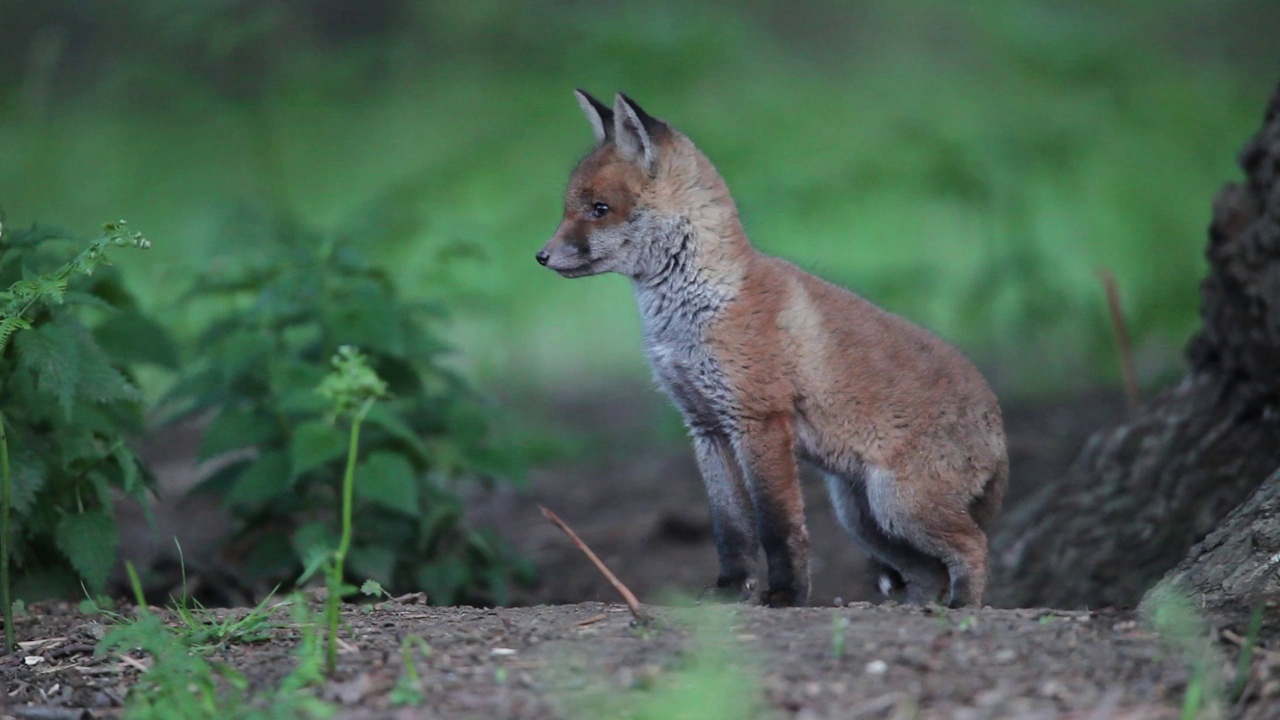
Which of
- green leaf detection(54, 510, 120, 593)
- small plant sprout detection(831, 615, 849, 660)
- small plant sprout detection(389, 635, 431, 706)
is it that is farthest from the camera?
green leaf detection(54, 510, 120, 593)

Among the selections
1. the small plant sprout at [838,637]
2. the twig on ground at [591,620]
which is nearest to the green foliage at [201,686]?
the twig on ground at [591,620]

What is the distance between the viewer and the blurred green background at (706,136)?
9.77 m

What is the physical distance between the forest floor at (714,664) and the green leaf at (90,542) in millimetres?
152

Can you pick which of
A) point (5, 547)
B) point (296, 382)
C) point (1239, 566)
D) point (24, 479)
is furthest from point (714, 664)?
point (296, 382)

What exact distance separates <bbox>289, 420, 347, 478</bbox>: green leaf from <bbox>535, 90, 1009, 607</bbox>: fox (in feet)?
4.34

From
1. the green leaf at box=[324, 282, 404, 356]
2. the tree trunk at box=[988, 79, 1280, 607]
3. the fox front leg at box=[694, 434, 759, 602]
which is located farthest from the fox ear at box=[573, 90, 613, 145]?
the tree trunk at box=[988, 79, 1280, 607]

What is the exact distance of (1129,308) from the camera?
32.7ft

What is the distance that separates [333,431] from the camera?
18.3 ft

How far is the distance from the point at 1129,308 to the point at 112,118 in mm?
8865

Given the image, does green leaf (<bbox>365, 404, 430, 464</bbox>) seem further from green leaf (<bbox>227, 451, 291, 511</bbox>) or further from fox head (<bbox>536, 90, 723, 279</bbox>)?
fox head (<bbox>536, 90, 723, 279</bbox>)

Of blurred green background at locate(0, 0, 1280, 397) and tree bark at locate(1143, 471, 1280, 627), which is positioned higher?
blurred green background at locate(0, 0, 1280, 397)

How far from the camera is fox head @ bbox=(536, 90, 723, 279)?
4.88 meters

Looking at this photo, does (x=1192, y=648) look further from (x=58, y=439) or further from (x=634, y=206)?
(x=58, y=439)

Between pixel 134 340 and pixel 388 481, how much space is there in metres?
1.22
